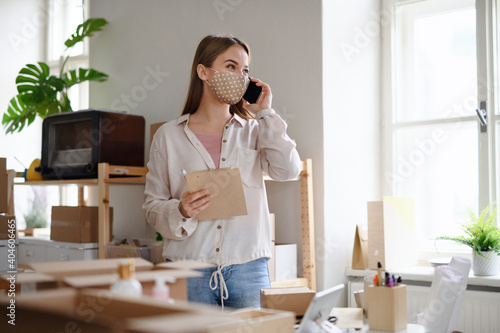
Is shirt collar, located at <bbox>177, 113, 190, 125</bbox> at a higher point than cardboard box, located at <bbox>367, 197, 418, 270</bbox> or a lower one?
higher

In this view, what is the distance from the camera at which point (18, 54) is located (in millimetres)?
4738

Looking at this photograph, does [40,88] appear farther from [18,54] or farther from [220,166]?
[220,166]

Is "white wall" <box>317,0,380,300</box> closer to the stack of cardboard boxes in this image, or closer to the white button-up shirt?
the white button-up shirt

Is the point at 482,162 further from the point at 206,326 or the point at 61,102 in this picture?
the point at 61,102

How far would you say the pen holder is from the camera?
1262mm

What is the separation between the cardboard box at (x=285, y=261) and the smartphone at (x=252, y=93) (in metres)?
0.89

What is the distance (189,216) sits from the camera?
5.10 feet

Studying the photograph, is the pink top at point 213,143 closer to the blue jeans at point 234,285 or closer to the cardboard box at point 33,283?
the blue jeans at point 234,285

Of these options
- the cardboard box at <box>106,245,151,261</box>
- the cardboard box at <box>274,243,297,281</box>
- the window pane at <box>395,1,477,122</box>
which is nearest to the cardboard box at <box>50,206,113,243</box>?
the cardboard box at <box>106,245,151,261</box>

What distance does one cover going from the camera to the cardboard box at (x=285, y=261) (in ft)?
8.05

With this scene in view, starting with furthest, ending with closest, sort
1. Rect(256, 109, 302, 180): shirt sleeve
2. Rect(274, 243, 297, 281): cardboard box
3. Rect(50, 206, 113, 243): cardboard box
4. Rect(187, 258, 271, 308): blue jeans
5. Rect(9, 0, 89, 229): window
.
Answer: Rect(9, 0, 89, 229): window < Rect(50, 206, 113, 243): cardboard box < Rect(274, 243, 297, 281): cardboard box < Rect(256, 109, 302, 180): shirt sleeve < Rect(187, 258, 271, 308): blue jeans

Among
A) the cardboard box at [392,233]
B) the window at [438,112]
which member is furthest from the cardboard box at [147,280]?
the window at [438,112]

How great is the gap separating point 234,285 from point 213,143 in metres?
0.45

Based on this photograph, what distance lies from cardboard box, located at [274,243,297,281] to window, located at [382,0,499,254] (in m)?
0.71
